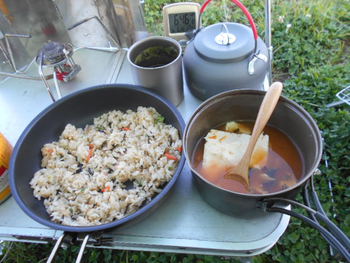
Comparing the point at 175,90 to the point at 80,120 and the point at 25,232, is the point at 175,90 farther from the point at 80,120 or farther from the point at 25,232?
the point at 25,232

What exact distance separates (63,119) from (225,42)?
2.36ft

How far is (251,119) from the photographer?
1.09m

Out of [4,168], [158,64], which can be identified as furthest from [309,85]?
[4,168]

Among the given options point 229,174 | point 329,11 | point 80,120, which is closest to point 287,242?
point 229,174

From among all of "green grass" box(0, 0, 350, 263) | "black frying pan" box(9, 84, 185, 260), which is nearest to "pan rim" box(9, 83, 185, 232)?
"black frying pan" box(9, 84, 185, 260)

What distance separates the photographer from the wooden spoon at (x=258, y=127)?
0.87 m

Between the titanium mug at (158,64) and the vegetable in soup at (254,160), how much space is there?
0.27 m

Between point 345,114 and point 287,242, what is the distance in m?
0.79

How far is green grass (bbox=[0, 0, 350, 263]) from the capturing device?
141 centimetres

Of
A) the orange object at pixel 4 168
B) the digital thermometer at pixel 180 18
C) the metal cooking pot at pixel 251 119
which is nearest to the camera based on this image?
the metal cooking pot at pixel 251 119

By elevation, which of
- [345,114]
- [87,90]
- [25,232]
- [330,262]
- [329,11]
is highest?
[87,90]

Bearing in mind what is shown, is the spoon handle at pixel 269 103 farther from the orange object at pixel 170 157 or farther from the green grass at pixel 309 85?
the green grass at pixel 309 85

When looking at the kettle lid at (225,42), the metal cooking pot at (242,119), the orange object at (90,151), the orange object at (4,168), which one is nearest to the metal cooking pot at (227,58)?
the kettle lid at (225,42)

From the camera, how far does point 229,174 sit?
36.7 inches
